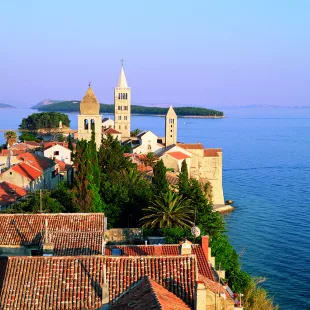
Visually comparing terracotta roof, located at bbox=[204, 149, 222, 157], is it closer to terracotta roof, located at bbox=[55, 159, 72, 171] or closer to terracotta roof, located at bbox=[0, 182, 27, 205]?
terracotta roof, located at bbox=[55, 159, 72, 171]

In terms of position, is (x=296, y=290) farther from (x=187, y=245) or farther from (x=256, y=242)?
(x=187, y=245)

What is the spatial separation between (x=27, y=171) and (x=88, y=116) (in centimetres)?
945

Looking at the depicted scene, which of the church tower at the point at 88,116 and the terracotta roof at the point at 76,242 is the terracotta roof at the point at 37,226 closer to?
the terracotta roof at the point at 76,242

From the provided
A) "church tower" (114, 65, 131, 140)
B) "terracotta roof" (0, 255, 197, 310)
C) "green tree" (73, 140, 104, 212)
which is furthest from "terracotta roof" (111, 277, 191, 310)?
"church tower" (114, 65, 131, 140)

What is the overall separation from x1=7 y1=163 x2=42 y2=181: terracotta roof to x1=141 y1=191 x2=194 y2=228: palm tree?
1393 centimetres

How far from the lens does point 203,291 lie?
11039mm

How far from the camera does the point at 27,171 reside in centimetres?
4009

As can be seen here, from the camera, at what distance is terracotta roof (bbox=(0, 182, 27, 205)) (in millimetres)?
33531

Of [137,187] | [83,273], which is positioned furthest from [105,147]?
[83,273]

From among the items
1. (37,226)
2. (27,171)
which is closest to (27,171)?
(27,171)

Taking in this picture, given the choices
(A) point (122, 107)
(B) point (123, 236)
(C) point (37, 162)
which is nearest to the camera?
(B) point (123, 236)

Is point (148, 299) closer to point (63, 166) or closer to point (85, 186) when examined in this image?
point (85, 186)

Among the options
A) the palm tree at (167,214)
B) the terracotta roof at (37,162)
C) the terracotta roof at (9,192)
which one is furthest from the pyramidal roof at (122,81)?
the palm tree at (167,214)

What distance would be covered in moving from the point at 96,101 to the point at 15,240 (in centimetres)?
3118
